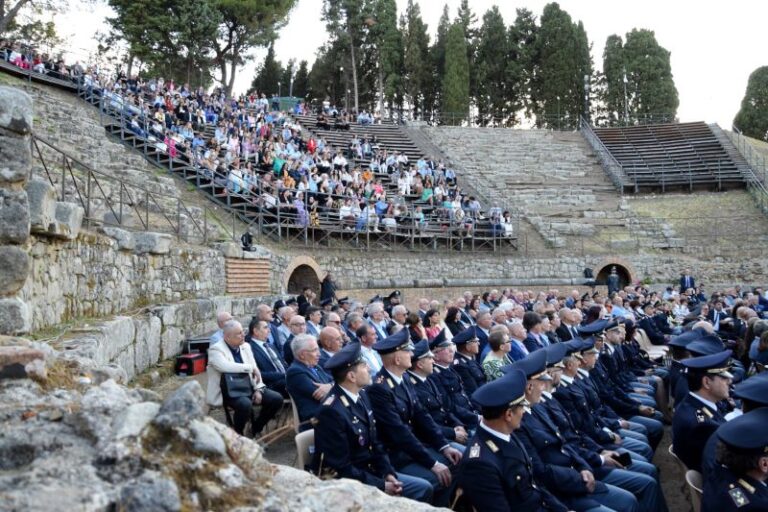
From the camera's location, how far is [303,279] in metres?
19.0

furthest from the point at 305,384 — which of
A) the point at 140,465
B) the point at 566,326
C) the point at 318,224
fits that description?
the point at 318,224

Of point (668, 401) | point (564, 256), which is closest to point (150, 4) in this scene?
point (564, 256)

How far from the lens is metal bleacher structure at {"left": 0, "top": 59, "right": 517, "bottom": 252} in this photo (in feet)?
60.8

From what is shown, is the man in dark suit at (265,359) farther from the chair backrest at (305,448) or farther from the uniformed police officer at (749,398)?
the uniformed police officer at (749,398)

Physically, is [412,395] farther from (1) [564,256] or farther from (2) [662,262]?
(2) [662,262]

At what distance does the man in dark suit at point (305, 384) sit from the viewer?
234 inches

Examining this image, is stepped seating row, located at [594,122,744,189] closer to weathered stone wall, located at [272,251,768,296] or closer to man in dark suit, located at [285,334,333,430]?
weathered stone wall, located at [272,251,768,296]

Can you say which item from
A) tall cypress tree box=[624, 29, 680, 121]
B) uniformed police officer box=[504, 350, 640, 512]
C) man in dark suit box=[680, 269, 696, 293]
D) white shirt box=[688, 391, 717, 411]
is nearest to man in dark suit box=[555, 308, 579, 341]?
white shirt box=[688, 391, 717, 411]

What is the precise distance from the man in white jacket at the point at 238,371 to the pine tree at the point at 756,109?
5073 cm

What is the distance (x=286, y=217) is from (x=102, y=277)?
1177cm

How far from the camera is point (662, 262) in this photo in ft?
80.6

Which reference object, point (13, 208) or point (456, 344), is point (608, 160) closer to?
point (456, 344)

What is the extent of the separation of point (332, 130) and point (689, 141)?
18.4 meters

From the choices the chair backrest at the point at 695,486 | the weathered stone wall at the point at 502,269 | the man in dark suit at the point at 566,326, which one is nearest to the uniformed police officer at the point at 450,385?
the chair backrest at the point at 695,486
